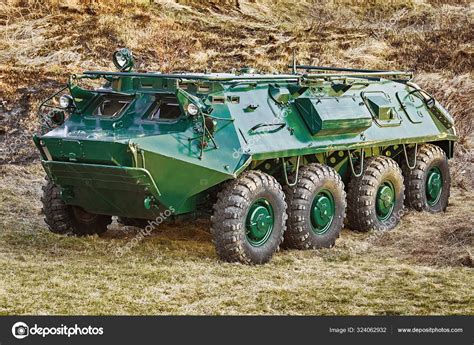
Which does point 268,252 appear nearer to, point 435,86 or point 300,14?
point 435,86

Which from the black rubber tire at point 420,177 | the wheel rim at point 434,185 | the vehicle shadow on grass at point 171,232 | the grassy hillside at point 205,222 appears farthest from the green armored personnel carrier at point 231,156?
the wheel rim at point 434,185

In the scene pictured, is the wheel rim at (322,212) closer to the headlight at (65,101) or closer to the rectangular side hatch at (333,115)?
the rectangular side hatch at (333,115)

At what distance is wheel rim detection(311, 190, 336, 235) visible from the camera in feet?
39.1

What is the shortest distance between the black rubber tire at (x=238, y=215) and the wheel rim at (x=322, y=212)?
35.5 inches

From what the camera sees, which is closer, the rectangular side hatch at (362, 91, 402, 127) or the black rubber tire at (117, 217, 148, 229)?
the black rubber tire at (117, 217, 148, 229)

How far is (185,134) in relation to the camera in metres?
10.8

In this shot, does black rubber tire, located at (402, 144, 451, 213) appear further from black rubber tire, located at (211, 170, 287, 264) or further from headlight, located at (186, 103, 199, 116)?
headlight, located at (186, 103, 199, 116)

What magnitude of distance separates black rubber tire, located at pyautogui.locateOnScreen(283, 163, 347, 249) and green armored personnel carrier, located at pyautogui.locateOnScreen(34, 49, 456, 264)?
1 centimetres

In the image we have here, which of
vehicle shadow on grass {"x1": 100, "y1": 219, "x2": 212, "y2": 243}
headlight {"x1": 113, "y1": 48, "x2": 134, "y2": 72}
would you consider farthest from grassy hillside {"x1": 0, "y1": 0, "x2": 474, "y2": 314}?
headlight {"x1": 113, "y1": 48, "x2": 134, "y2": 72}

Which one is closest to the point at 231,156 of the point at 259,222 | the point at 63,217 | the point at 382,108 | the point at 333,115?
the point at 259,222

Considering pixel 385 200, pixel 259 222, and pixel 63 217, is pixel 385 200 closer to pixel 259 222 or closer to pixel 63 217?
pixel 259 222

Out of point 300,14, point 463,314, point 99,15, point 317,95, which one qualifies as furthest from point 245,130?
point 300,14

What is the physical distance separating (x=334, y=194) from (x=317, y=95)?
1.10 meters

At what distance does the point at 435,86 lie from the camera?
2056 centimetres
